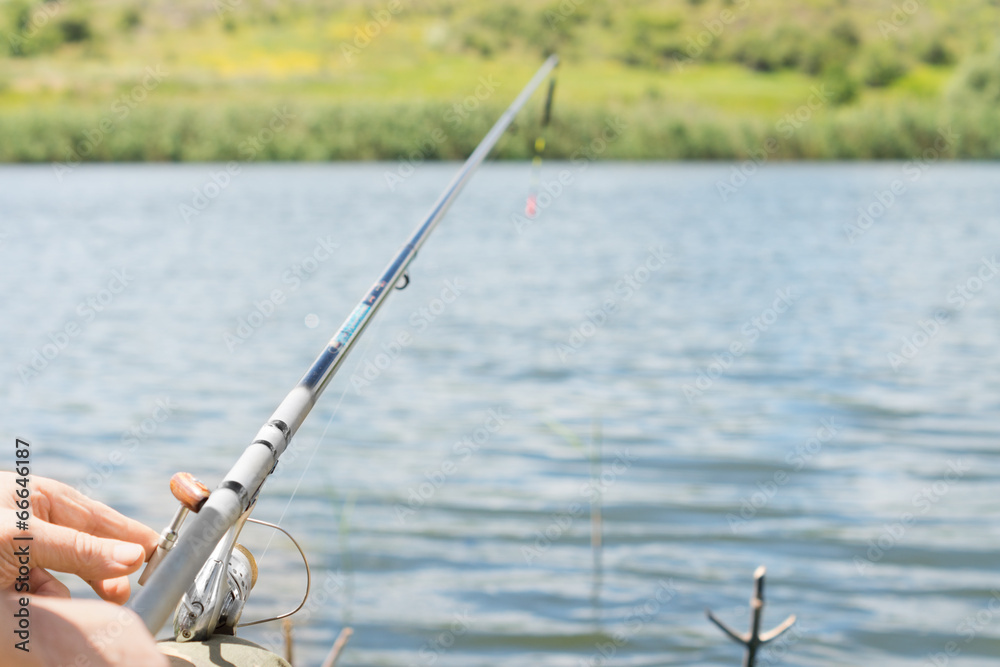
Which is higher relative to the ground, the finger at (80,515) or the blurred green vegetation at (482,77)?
the finger at (80,515)

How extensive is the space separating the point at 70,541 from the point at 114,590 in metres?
0.22

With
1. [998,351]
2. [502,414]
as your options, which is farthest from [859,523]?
[998,351]

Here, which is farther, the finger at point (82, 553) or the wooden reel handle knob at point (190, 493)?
the wooden reel handle knob at point (190, 493)

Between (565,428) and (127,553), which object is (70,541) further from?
(565,428)

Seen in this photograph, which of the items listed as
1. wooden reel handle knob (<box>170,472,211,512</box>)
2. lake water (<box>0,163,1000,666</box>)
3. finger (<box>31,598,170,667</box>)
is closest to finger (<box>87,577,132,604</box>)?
wooden reel handle knob (<box>170,472,211,512</box>)

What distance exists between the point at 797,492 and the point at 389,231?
18064 mm

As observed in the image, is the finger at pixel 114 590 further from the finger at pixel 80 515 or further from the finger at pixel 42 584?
the finger at pixel 42 584

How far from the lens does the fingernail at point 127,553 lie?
4.61ft

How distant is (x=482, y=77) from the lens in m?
72.6

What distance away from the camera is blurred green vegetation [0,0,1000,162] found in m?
53.1

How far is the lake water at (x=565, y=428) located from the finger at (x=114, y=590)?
1484 mm

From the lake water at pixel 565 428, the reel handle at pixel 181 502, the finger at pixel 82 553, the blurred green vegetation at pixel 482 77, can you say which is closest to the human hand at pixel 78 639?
the finger at pixel 82 553

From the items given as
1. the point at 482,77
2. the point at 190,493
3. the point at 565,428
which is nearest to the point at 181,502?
the point at 190,493

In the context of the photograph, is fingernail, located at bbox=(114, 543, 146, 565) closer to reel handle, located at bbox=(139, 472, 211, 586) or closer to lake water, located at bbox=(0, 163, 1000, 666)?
reel handle, located at bbox=(139, 472, 211, 586)
